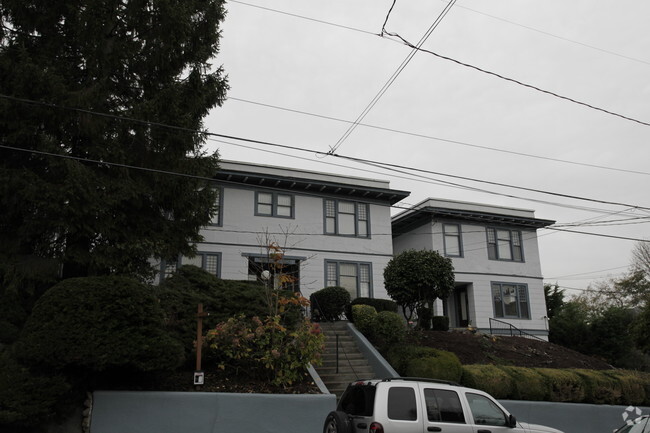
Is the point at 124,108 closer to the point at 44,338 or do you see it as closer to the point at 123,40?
the point at 123,40

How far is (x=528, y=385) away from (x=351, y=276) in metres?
10.2

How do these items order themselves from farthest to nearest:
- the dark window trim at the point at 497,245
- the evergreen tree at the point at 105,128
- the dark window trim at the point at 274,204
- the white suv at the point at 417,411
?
1. the dark window trim at the point at 497,245
2. the dark window trim at the point at 274,204
3. the evergreen tree at the point at 105,128
4. the white suv at the point at 417,411

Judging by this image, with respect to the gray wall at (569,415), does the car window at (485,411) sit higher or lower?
higher

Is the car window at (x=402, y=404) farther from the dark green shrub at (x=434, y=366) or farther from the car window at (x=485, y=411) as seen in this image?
the dark green shrub at (x=434, y=366)

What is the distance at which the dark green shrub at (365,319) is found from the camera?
18.4 m

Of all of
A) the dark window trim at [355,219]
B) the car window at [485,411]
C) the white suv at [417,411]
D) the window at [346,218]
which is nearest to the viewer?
the white suv at [417,411]

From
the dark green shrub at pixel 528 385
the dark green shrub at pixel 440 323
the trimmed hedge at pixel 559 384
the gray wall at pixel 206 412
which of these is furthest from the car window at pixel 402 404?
the dark green shrub at pixel 440 323

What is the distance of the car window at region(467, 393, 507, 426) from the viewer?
9398 millimetres

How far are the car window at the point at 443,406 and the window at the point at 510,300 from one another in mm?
20473

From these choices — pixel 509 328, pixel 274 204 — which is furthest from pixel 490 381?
pixel 509 328

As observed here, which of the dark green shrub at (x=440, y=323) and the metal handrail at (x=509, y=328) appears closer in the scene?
the dark green shrub at (x=440, y=323)

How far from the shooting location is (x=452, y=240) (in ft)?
94.6

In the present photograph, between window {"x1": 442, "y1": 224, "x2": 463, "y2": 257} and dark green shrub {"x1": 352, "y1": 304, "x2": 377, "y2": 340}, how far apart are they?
10.7 metres

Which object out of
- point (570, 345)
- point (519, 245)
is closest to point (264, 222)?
point (519, 245)
